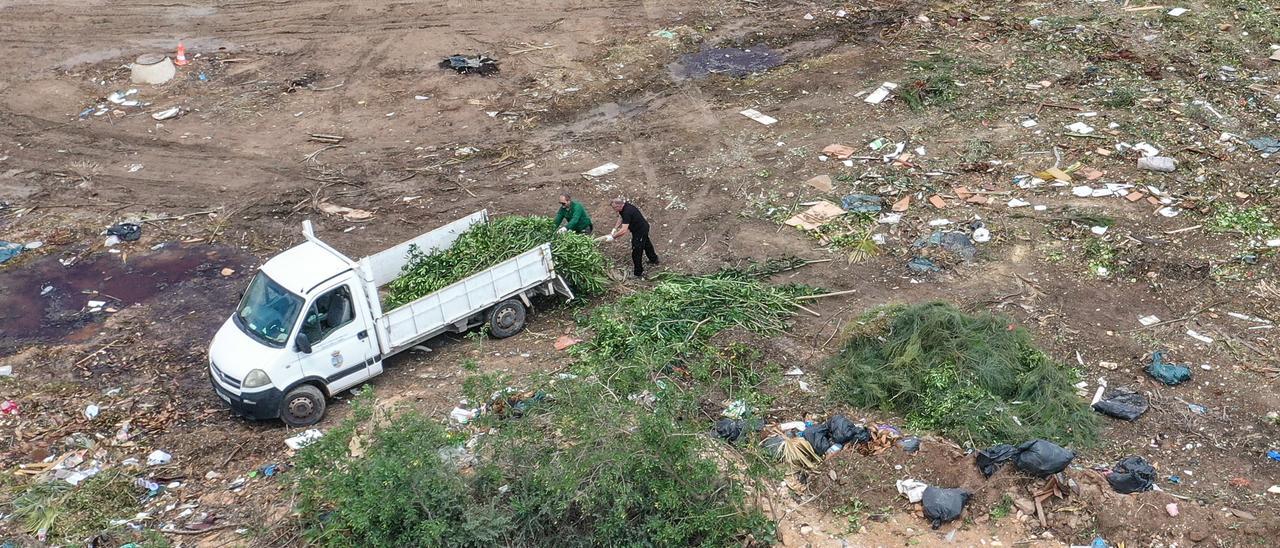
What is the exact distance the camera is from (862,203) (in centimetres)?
1385

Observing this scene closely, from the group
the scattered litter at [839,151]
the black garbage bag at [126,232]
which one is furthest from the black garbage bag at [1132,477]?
the black garbage bag at [126,232]

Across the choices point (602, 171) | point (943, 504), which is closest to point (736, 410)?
point (943, 504)

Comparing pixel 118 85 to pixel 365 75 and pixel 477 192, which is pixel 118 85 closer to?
pixel 365 75

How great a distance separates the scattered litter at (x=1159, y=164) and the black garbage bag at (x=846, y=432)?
24.0ft

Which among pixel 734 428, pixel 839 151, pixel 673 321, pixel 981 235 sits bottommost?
pixel 839 151

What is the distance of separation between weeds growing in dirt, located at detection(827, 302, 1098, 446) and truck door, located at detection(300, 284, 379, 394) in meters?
4.71

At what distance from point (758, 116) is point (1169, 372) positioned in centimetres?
801

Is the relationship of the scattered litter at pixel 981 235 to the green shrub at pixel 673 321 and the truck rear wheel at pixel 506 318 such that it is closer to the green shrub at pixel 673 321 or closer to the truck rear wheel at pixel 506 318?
the green shrub at pixel 673 321

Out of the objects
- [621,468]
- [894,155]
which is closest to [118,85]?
[894,155]

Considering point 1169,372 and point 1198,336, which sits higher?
point 1169,372

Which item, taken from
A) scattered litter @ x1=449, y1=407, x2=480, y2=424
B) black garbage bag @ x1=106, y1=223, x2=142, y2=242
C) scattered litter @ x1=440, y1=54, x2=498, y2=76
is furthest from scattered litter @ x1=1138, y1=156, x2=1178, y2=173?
black garbage bag @ x1=106, y1=223, x2=142, y2=242

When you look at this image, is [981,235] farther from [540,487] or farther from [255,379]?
[255,379]

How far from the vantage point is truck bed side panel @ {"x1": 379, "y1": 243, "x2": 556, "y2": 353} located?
10.7 m

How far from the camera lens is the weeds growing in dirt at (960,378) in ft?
30.6
